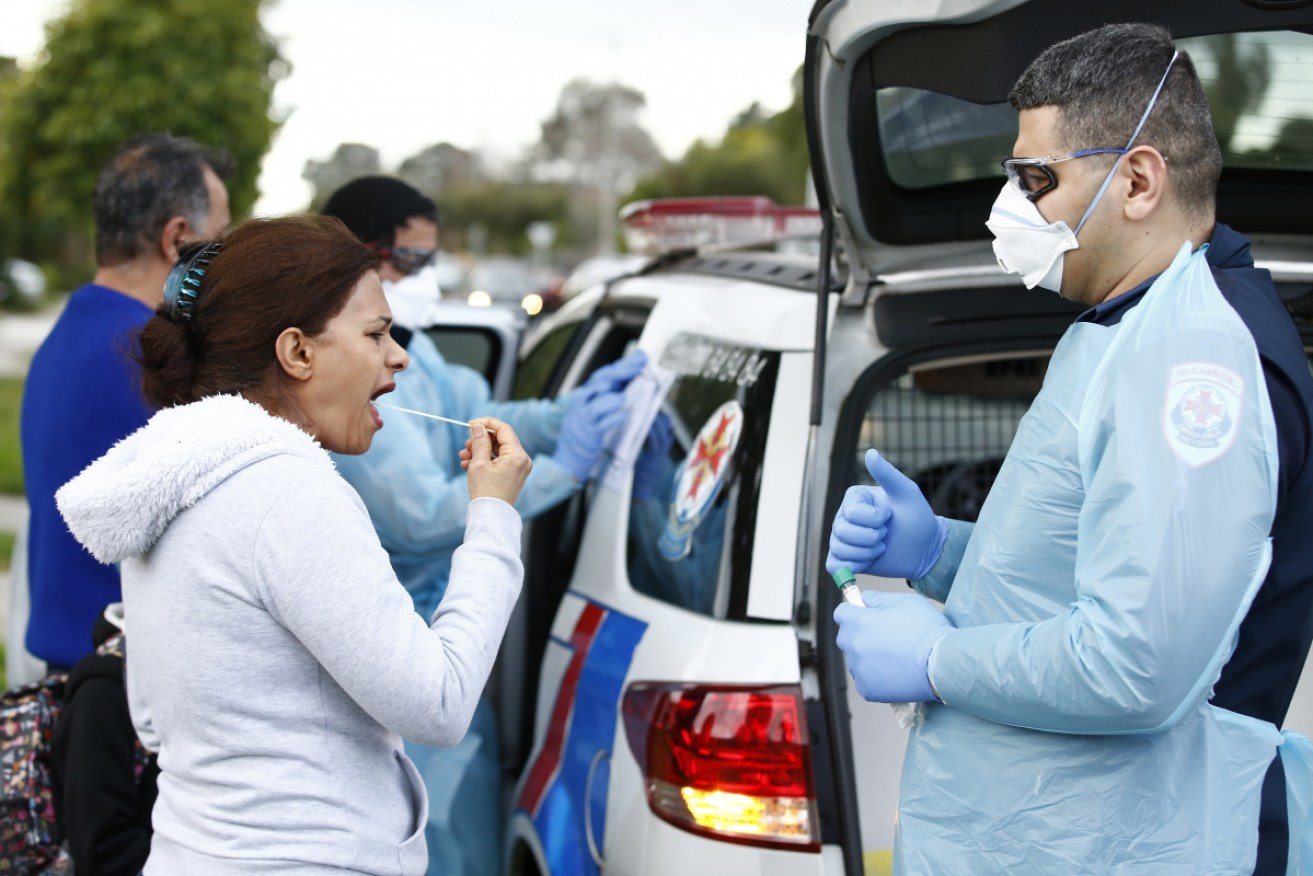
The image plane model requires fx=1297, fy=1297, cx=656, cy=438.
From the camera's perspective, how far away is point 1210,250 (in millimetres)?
1619

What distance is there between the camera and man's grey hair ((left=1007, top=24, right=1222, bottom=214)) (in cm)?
157

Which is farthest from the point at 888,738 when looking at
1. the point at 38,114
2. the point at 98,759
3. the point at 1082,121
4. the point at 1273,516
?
the point at 38,114

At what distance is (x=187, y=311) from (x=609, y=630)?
1.18 m

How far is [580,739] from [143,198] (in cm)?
161

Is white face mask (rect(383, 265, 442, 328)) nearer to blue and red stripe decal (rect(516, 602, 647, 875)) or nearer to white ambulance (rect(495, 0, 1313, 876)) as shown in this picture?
white ambulance (rect(495, 0, 1313, 876))

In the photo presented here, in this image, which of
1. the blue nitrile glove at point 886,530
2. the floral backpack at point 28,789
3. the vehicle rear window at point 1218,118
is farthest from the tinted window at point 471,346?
the blue nitrile glove at point 886,530

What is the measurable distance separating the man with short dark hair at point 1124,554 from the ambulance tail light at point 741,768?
37cm

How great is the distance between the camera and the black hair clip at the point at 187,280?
176cm

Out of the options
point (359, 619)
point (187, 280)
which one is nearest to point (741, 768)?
point (359, 619)

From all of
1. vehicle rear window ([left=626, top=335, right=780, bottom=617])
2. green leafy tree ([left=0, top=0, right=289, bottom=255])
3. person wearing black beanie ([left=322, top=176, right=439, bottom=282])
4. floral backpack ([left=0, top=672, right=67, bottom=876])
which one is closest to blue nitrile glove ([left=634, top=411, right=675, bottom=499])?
vehicle rear window ([left=626, top=335, right=780, bottom=617])

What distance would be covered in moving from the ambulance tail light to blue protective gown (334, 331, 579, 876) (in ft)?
2.81

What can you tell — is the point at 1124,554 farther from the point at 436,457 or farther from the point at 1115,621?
the point at 436,457

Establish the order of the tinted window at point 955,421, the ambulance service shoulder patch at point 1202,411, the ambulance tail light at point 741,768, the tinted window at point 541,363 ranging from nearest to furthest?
the ambulance service shoulder patch at point 1202,411 → the ambulance tail light at point 741,768 → the tinted window at point 955,421 → the tinted window at point 541,363

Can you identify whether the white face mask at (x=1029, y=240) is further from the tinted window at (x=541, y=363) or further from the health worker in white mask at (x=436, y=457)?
the tinted window at (x=541, y=363)
